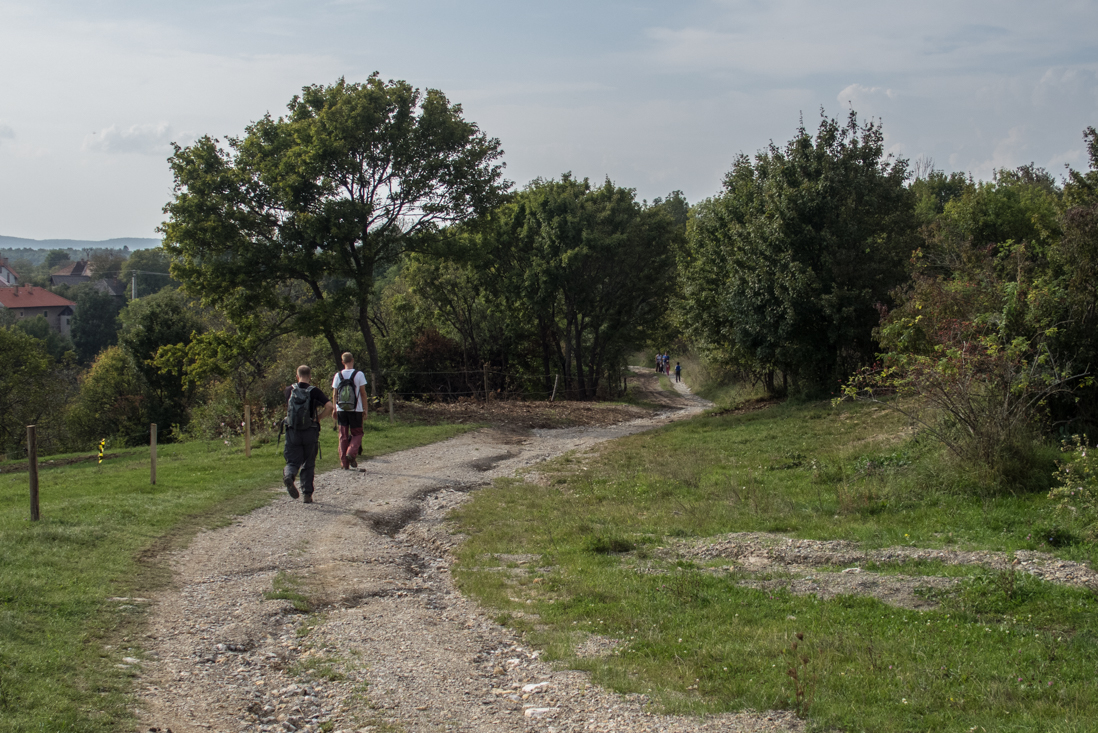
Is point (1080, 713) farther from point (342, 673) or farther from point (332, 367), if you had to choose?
point (332, 367)

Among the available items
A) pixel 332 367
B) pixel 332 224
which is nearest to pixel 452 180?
pixel 332 224

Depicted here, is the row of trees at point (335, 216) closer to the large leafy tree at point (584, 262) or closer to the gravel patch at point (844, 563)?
the large leafy tree at point (584, 262)

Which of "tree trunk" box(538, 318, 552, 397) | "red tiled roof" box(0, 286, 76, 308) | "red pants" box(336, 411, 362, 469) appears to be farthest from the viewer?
"red tiled roof" box(0, 286, 76, 308)

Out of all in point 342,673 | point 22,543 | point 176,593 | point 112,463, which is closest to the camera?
point 342,673

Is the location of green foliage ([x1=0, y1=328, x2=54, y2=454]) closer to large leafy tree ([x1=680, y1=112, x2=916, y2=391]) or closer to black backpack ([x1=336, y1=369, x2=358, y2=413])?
black backpack ([x1=336, y1=369, x2=358, y2=413])

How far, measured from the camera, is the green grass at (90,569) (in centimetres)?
504

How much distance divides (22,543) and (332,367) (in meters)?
29.2

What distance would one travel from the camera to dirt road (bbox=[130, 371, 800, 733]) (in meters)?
5.16

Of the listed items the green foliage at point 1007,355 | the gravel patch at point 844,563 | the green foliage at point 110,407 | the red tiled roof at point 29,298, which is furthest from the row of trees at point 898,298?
the red tiled roof at point 29,298

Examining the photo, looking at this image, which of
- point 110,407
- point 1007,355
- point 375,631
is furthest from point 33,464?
point 110,407

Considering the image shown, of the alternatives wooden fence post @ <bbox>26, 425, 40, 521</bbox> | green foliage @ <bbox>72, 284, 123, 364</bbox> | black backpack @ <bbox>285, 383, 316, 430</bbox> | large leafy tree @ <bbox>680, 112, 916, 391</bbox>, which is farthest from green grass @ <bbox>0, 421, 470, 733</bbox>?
green foliage @ <bbox>72, 284, 123, 364</bbox>

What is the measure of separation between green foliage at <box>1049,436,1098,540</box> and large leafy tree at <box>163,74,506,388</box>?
2078cm

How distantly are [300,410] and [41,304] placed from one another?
394ft

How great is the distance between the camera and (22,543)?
877 centimetres
